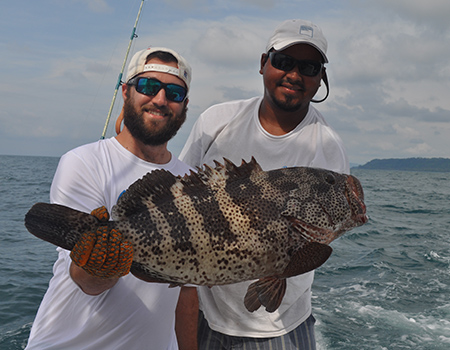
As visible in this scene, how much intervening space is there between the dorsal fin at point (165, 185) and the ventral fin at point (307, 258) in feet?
1.94

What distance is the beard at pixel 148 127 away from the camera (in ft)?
11.2

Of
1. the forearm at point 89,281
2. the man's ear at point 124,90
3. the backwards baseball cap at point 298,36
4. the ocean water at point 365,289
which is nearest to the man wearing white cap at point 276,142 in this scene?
the backwards baseball cap at point 298,36

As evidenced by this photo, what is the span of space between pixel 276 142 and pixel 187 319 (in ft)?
5.79

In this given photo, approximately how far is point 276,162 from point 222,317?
1459 mm

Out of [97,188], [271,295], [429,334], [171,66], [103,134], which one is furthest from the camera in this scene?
[429,334]

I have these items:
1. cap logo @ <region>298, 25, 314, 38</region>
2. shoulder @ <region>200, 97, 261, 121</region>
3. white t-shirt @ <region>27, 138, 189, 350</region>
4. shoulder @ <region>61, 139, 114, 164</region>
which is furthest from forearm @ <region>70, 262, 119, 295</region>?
cap logo @ <region>298, 25, 314, 38</region>

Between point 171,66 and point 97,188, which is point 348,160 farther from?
point 97,188

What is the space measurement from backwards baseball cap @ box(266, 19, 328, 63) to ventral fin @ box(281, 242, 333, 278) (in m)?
1.79

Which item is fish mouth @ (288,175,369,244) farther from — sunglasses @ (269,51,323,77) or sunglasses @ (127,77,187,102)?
sunglasses @ (127,77,187,102)

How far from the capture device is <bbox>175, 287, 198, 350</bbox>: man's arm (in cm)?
386

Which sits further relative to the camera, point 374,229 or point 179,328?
point 374,229

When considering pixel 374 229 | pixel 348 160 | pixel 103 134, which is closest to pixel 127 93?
pixel 348 160

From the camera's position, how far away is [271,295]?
2.73m

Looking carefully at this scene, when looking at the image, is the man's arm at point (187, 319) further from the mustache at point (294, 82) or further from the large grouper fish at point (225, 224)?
the mustache at point (294, 82)
